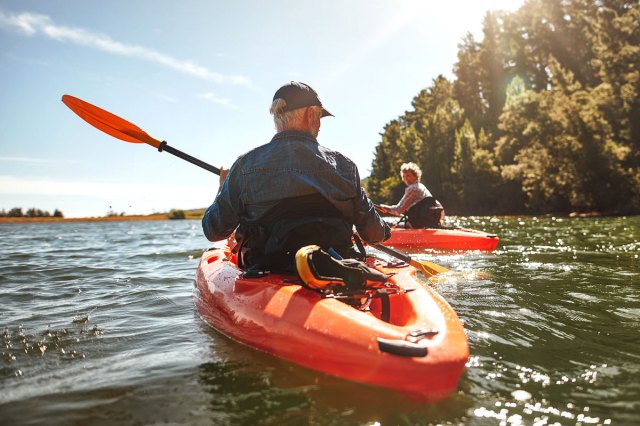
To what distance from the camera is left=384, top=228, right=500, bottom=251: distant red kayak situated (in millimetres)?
Result: 9328

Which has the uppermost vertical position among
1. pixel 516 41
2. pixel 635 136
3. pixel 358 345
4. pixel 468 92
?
pixel 516 41

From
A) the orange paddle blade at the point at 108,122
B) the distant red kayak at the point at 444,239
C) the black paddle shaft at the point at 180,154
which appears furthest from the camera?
the distant red kayak at the point at 444,239

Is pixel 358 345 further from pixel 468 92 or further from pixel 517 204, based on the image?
pixel 468 92

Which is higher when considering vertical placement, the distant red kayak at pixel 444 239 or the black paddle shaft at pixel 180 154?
the black paddle shaft at pixel 180 154

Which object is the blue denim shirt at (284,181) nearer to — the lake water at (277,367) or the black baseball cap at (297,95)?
the black baseball cap at (297,95)

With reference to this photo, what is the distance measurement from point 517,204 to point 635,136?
9.60 metres

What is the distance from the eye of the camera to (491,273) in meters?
6.57

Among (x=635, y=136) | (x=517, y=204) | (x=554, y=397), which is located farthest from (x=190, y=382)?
(x=517, y=204)

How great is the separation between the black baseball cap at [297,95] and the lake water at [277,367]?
1.89 meters

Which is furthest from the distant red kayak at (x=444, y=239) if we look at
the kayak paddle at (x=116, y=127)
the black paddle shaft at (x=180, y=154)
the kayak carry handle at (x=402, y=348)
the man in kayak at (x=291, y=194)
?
the kayak carry handle at (x=402, y=348)

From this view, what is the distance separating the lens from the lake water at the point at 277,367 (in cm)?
220

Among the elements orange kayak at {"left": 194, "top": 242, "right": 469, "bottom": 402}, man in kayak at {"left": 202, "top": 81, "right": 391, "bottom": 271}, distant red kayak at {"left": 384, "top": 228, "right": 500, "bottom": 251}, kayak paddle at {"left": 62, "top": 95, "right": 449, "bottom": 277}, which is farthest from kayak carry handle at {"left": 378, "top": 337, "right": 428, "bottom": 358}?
distant red kayak at {"left": 384, "top": 228, "right": 500, "bottom": 251}

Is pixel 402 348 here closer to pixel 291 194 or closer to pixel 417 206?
pixel 291 194

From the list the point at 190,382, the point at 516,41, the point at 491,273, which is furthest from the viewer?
the point at 516,41
